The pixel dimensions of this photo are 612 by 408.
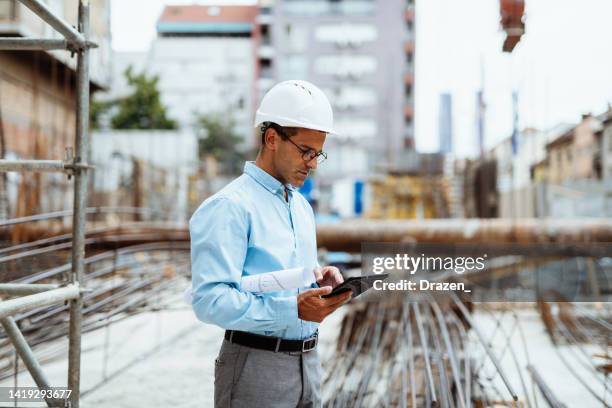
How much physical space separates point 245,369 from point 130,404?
90.8 inches

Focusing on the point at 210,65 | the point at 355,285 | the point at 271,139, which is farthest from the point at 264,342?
the point at 210,65

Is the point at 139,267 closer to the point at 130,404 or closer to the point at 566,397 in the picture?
the point at 130,404

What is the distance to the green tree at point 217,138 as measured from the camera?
3447 cm

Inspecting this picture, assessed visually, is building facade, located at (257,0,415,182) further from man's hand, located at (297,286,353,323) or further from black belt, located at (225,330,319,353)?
man's hand, located at (297,286,353,323)

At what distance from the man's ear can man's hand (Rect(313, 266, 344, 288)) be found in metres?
0.36

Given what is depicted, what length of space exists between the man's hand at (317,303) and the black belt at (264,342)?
12 centimetres

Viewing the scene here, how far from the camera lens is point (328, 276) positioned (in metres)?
1.64

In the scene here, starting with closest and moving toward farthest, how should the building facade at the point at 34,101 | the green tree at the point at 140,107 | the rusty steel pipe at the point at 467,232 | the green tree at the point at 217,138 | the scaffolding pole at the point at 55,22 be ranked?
the scaffolding pole at the point at 55,22 < the building facade at the point at 34,101 < the rusty steel pipe at the point at 467,232 < the green tree at the point at 140,107 < the green tree at the point at 217,138

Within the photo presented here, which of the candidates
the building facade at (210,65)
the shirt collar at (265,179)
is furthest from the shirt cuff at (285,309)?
the building facade at (210,65)

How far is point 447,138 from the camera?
26.7m

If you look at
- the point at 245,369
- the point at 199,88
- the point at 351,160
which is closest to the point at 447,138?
the point at 351,160

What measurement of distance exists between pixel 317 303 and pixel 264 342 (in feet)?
0.69

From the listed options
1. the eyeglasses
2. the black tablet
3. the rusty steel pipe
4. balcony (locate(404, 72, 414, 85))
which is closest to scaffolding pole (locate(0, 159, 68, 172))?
the eyeglasses

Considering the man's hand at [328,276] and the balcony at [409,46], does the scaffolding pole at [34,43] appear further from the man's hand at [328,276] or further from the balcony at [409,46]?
the balcony at [409,46]
